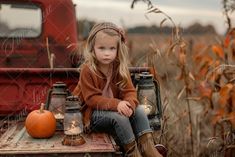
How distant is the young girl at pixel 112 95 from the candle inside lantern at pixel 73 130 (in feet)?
0.91

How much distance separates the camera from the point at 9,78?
4.72 m

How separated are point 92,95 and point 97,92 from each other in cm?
5

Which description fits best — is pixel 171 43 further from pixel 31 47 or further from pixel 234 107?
pixel 31 47

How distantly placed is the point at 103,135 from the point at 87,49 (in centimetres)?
71

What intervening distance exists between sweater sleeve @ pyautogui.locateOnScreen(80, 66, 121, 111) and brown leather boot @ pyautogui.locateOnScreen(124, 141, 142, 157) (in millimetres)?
298

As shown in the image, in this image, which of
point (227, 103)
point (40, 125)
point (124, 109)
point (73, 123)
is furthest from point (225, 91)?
point (40, 125)

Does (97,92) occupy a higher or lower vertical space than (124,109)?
higher

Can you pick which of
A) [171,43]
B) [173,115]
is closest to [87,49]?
[171,43]

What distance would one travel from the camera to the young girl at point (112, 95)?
387 centimetres

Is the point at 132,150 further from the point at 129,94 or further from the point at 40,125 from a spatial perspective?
the point at 40,125

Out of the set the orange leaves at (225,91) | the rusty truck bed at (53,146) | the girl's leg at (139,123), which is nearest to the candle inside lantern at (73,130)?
the rusty truck bed at (53,146)

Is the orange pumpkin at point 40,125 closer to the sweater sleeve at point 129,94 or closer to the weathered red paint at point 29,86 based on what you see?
the sweater sleeve at point 129,94

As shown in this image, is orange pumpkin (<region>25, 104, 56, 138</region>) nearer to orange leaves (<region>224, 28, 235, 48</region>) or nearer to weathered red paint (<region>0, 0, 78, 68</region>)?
weathered red paint (<region>0, 0, 78, 68</region>)

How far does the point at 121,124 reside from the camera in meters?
3.85
